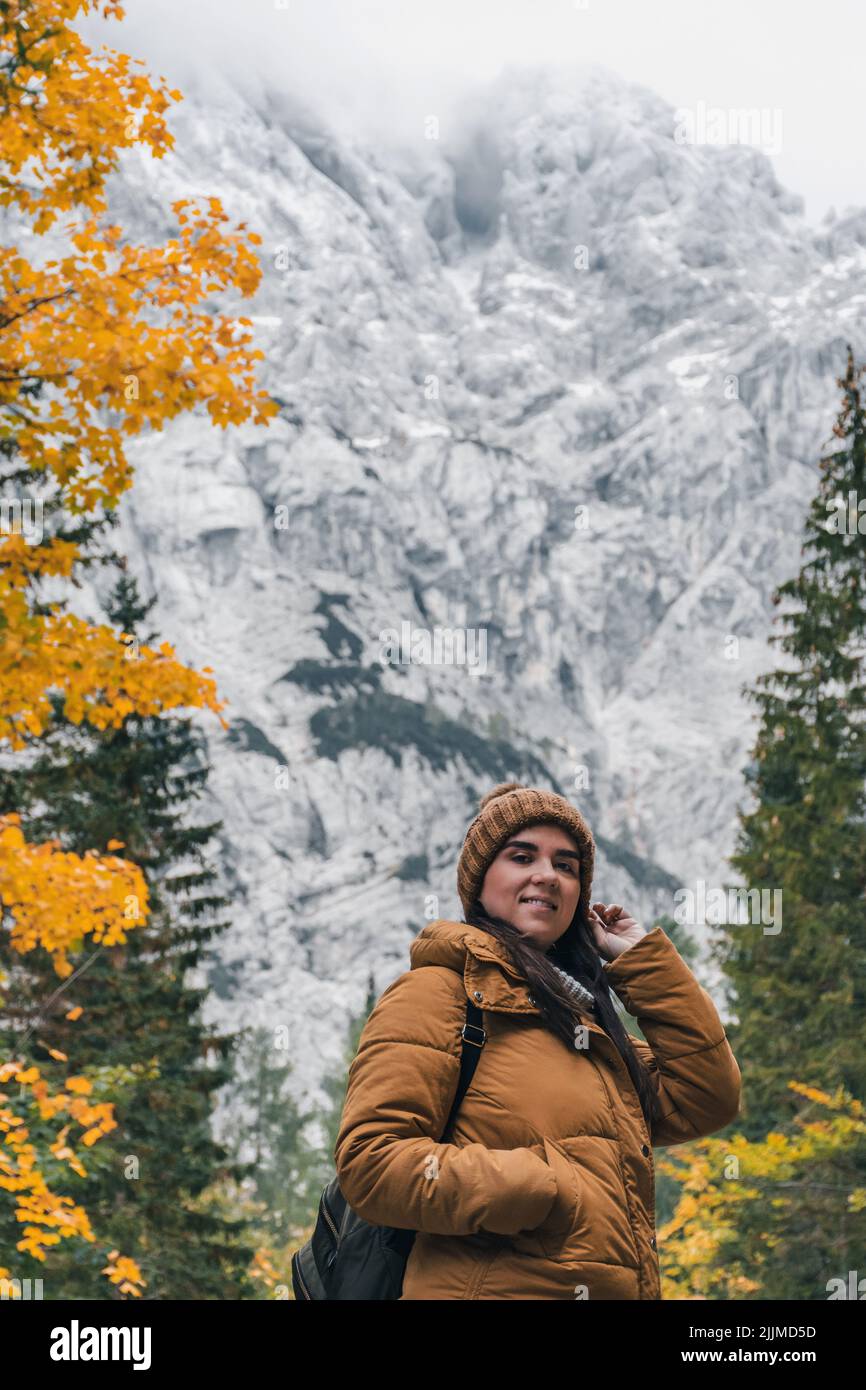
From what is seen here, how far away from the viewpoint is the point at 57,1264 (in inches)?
576

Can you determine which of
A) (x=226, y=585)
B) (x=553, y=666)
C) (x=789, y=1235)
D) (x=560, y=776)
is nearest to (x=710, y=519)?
(x=553, y=666)

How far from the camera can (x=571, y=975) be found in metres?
3.13

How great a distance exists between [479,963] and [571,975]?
0.39 metres

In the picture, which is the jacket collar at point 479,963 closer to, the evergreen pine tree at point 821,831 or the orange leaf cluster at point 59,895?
the orange leaf cluster at point 59,895

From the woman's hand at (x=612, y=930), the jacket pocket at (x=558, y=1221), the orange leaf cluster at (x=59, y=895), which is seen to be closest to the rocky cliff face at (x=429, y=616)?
the orange leaf cluster at (x=59, y=895)

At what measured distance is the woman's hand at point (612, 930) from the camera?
327cm

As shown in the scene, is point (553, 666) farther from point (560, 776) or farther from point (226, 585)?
point (226, 585)

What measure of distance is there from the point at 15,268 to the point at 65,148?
594 mm

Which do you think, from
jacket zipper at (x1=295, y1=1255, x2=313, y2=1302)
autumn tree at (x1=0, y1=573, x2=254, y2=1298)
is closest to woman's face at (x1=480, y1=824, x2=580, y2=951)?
jacket zipper at (x1=295, y1=1255, x2=313, y2=1302)

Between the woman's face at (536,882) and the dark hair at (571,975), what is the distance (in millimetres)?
32

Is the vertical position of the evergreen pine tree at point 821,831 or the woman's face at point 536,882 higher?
the evergreen pine tree at point 821,831

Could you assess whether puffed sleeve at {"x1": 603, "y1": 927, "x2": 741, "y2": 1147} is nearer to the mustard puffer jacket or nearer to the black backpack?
the mustard puffer jacket

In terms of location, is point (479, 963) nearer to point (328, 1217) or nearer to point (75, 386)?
point (328, 1217)
